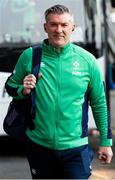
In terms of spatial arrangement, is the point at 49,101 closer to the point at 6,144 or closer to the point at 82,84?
the point at 82,84

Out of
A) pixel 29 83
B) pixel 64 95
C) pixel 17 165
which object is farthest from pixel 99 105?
pixel 17 165

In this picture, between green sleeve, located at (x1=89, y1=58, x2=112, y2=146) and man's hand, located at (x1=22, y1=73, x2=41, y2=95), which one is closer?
man's hand, located at (x1=22, y1=73, x2=41, y2=95)

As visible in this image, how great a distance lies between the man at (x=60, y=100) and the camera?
12.4 feet

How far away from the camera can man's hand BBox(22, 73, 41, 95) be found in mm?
3764

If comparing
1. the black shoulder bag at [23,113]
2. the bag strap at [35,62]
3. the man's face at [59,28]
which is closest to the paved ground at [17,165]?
the black shoulder bag at [23,113]

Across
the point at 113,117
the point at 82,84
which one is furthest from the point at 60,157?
the point at 113,117

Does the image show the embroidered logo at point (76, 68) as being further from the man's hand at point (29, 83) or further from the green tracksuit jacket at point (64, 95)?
the man's hand at point (29, 83)

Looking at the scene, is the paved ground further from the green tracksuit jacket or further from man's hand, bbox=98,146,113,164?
the green tracksuit jacket

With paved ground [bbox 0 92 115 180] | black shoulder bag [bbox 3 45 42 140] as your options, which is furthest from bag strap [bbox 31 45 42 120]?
paved ground [bbox 0 92 115 180]

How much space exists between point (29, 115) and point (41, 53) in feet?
1.34

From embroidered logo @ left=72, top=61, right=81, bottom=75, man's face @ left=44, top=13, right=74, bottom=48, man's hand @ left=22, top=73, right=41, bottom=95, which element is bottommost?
man's hand @ left=22, top=73, right=41, bottom=95

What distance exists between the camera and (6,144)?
955cm

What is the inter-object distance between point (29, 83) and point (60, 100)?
219 millimetres

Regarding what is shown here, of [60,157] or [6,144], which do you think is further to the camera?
[6,144]
